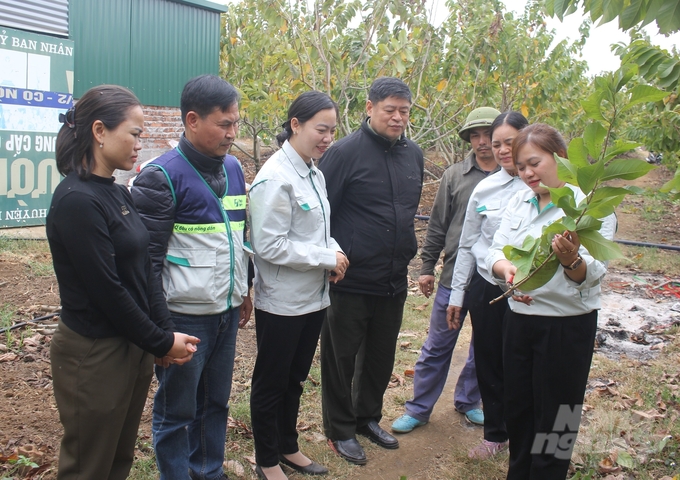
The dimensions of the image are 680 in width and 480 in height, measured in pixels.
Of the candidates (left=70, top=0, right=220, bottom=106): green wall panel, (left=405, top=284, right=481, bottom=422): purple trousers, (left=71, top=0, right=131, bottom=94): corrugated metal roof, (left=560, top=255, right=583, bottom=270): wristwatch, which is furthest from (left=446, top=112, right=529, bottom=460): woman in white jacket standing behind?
(left=70, top=0, right=220, bottom=106): green wall panel

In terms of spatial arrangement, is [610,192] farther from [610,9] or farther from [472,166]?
[472,166]

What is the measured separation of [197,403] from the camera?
3010 mm

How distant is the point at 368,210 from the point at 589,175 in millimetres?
1933

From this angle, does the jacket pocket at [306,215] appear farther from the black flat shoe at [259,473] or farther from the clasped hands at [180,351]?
the black flat shoe at [259,473]

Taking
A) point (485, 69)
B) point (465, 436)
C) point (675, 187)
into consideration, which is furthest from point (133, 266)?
point (485, 69)

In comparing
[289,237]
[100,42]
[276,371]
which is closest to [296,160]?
[289,237]

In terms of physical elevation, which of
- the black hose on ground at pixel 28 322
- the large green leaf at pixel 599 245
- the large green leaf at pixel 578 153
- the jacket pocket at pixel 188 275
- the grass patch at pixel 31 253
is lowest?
the black hose on ground at pixel 28 322

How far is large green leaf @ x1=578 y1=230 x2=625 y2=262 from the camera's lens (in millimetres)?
1819

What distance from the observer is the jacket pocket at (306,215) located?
10.2ft

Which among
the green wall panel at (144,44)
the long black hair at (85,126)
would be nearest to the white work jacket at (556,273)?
the long black hair at (85,126)

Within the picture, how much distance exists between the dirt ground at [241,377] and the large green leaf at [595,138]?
2.41 meters

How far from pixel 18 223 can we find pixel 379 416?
616cm

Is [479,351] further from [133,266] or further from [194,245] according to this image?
[133,266]

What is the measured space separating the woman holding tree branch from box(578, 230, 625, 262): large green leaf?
0.71 metres
